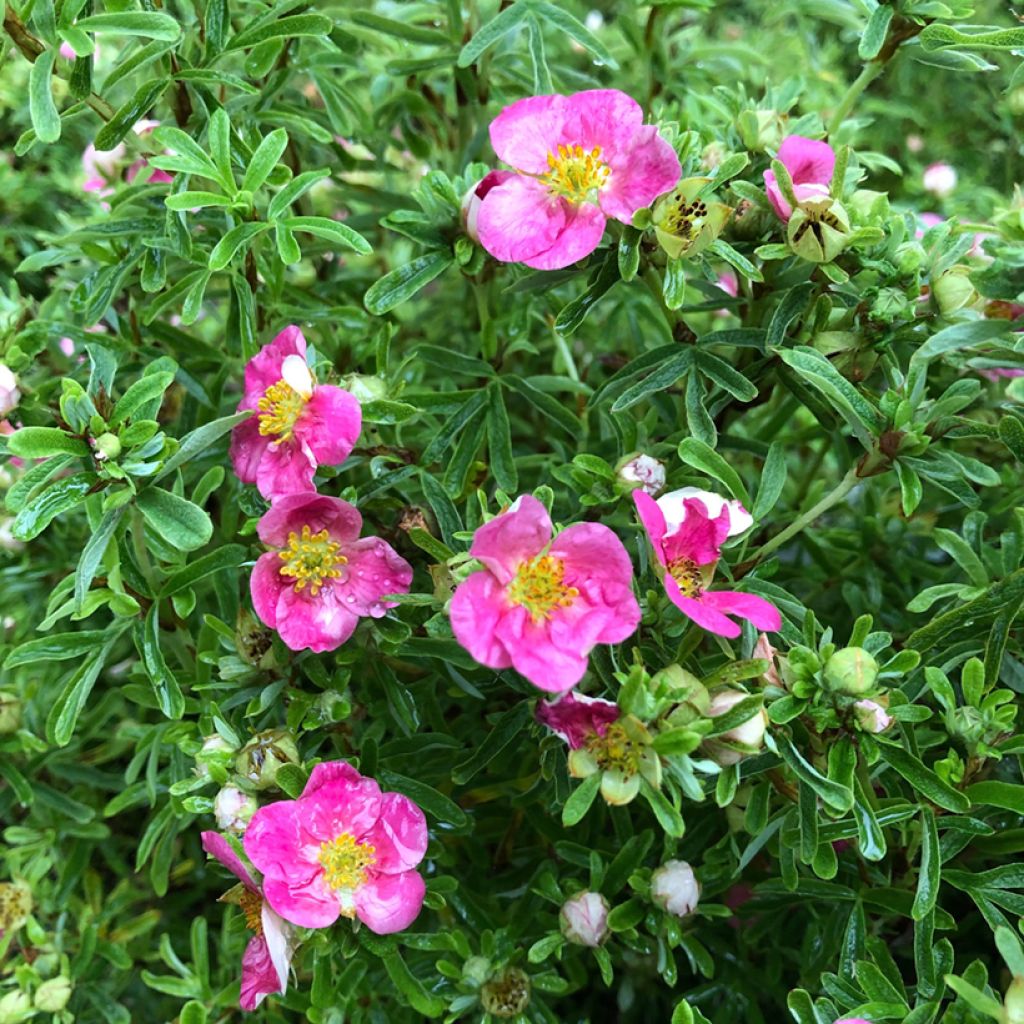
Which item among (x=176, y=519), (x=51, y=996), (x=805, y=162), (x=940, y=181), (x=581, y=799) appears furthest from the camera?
(x=940, y=181)

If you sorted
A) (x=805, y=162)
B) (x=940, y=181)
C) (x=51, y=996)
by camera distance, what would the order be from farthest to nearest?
(x=940, y=181) → (x=51, y=996) → (x=805, y=162)

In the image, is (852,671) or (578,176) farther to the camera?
(578,176)

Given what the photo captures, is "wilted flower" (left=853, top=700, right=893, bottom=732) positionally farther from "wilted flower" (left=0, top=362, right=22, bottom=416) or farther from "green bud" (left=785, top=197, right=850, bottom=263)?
"wilted flower" (left=0, top=362, right=22, bottom=416)

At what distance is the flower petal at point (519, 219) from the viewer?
2.83ft

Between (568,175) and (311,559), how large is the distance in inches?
15.6

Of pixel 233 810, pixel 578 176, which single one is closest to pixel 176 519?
pixel 233 810

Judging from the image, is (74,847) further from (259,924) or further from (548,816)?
(548,816)

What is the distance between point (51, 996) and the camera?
109cm

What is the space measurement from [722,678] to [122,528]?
53 cm

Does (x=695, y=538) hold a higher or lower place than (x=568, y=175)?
lower

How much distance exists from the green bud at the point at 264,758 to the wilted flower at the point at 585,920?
0.92 feet

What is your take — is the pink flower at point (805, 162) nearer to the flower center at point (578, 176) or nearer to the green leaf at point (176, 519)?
the flower center at point (578, 176)

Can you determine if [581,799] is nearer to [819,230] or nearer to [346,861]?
[346,861]

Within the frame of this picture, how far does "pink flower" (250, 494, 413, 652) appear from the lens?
0.85 meters
